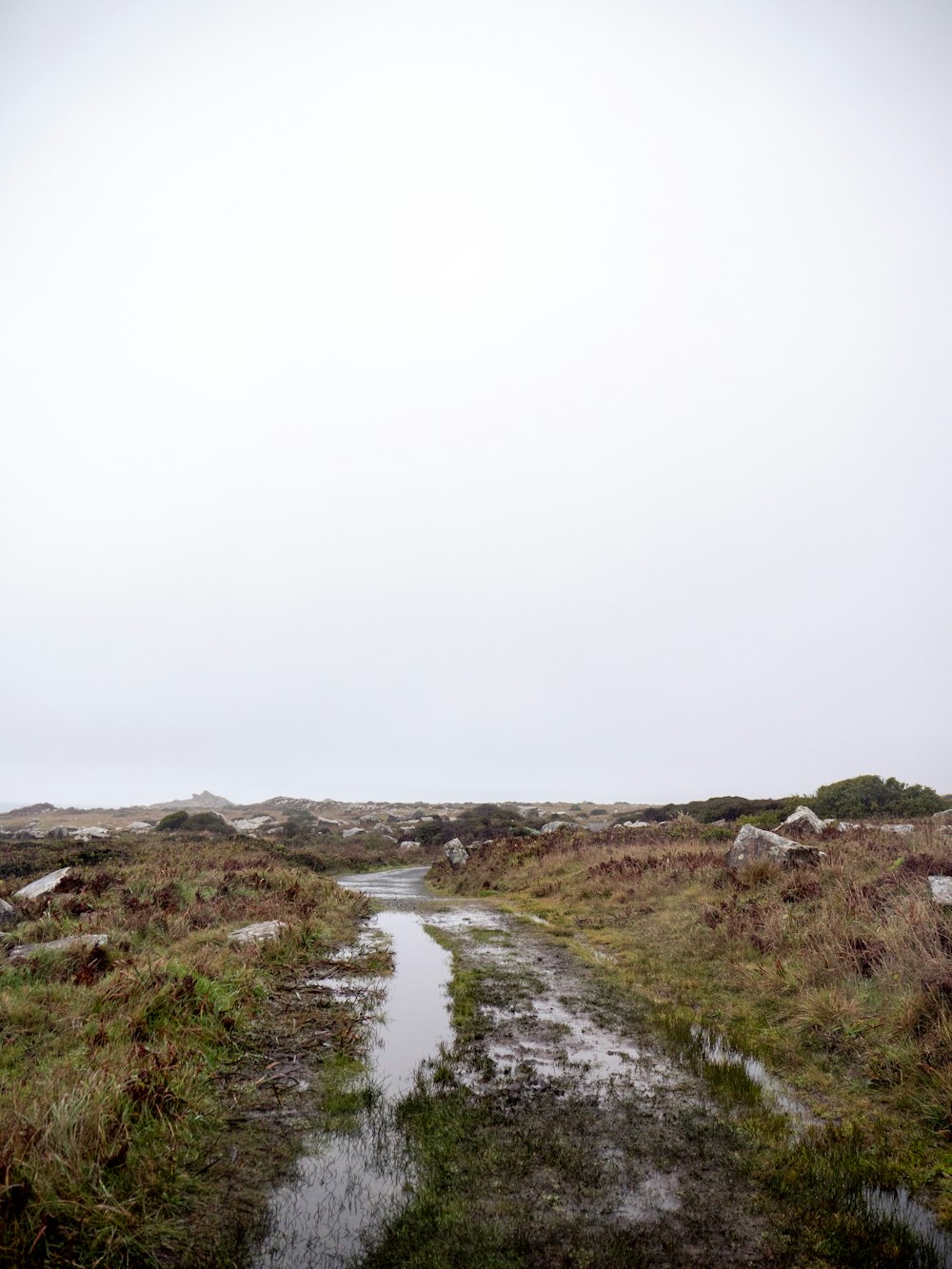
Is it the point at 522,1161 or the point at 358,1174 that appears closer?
the point at 358,1174

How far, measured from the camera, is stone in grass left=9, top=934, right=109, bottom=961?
37.7ft

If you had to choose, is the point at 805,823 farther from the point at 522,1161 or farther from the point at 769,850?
the point at 522,1161

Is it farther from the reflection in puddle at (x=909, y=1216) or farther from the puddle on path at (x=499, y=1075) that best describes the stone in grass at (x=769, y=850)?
the reflection in puddle at (x=909, y=1216)

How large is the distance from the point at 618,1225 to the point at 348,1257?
2.09 m

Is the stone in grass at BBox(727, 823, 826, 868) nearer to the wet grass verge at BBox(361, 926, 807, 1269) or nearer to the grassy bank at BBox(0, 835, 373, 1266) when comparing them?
the wet grass verge at BBox(361, 926, 807, 1269)

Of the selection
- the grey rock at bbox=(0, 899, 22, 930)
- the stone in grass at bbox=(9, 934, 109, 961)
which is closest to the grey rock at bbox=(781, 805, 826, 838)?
the stone in grass at bbox=(9, 934, 109, 961)

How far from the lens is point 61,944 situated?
12125 millimetres

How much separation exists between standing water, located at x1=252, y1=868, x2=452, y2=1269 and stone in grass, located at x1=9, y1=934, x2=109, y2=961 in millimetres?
6012

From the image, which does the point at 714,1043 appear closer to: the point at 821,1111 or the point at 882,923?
the point at 821,1111

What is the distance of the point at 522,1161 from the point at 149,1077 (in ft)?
12.8

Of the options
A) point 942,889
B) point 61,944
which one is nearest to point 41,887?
point 61,944

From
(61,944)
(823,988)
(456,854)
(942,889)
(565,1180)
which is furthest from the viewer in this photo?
(456,854)

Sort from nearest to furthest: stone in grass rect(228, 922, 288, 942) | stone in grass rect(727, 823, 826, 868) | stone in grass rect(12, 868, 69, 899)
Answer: stone in grass rect(228, 922, 288, 942) → stone in grass rect(727, 823, 826, 868) → stone in grass rect(12, 868, 69, 899)

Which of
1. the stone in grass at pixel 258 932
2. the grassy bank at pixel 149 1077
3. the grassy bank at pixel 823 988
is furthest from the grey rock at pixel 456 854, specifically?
the stone in grass at pixel 258 932
